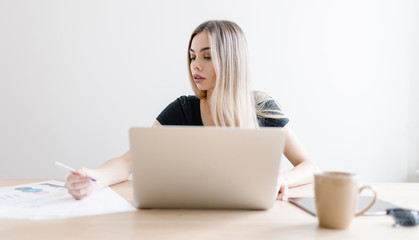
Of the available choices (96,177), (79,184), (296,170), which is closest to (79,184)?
(79,184)

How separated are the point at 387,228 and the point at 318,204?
137 mm

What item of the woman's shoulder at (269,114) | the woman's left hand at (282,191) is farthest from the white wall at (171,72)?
the woman's left hand at (282,191)

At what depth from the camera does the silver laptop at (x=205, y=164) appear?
68 cm

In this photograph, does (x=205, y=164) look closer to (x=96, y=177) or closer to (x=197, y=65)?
(x=96, y=177)

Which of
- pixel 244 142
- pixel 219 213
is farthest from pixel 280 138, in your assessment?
pixel 219 213

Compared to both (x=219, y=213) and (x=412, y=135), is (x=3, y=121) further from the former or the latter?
(x=412, y=135)

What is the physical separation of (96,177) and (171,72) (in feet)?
4.43

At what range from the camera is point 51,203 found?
0.84m

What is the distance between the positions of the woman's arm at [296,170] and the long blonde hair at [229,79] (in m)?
0.17

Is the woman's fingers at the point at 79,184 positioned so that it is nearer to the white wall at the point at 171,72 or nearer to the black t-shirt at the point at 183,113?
the black t-shirt at the point at 183,113

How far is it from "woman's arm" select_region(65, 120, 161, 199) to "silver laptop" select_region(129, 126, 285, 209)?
Answer: 0.21 m

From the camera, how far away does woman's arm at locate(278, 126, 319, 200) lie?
0.95 meters

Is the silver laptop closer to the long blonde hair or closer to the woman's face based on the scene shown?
the long blonde hair

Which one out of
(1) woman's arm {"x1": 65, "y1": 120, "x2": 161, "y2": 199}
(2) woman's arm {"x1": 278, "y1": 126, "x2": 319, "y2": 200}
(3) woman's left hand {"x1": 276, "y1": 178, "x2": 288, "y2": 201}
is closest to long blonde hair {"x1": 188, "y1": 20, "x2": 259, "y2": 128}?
(2) woman's arm {"x1": 278, "y1": 126, "x2": 319, "y2": 200}
